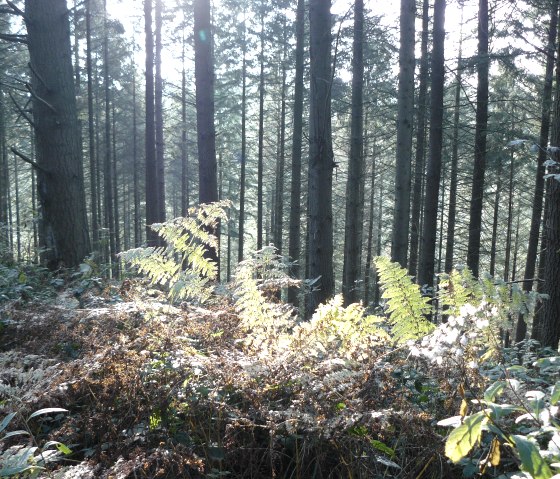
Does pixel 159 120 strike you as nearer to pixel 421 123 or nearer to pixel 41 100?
pixel 421 123

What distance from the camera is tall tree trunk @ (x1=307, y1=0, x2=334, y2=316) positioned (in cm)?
654

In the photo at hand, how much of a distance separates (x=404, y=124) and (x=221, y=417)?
8301 mm

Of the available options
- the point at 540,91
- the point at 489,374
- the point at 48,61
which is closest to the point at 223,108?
the point at 540,91

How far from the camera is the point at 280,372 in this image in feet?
8.19

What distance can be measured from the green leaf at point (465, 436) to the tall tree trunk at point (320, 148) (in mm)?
5011

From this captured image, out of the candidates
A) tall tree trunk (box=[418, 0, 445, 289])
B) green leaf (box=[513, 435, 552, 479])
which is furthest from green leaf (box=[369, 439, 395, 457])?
tall tree trunk (box=[418, 0, 445, 289])

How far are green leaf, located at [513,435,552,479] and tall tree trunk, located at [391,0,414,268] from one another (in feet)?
25.8

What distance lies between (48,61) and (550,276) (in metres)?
7.17

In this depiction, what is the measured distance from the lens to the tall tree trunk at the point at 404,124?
9250 mm

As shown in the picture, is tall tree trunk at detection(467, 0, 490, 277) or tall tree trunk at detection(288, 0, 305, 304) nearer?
tall tree trunk at detection(467, 0, 490, 277)

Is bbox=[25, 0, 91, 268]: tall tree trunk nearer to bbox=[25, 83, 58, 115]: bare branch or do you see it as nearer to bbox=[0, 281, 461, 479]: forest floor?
bbox=[25, 83, 58, 115]: bare branch

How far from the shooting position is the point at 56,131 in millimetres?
6609

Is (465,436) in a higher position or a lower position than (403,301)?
higher

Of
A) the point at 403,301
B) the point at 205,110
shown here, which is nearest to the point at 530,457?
the point at 403,301
